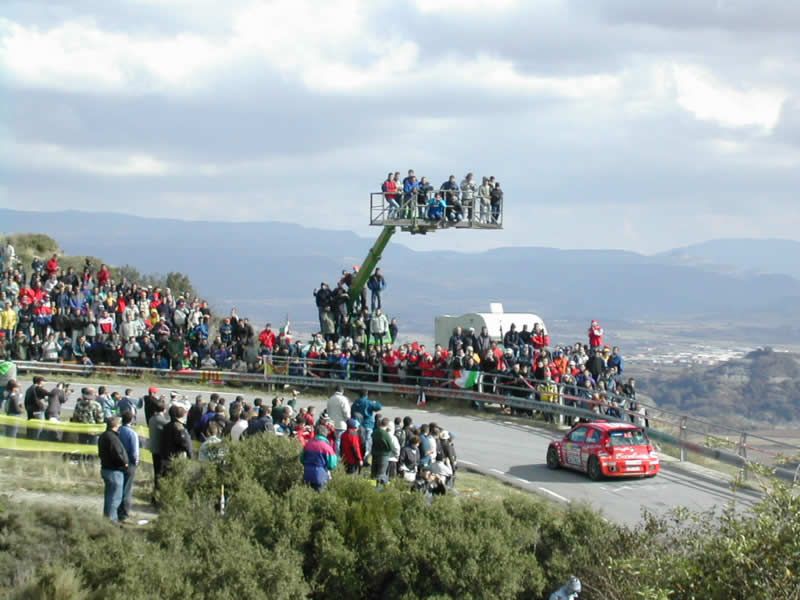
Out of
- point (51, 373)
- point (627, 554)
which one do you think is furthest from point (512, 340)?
point (627, 554)

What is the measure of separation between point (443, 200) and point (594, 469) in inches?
649

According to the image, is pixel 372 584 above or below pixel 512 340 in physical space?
below

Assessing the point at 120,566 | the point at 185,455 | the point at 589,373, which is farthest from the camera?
the point at 589,373

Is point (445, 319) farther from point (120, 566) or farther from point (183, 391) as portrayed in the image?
point (120, 566)

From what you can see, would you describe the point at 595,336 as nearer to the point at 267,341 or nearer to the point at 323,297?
the point at 323,297

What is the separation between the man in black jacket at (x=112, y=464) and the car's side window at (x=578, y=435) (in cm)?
1126

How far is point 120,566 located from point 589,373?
1985 cm

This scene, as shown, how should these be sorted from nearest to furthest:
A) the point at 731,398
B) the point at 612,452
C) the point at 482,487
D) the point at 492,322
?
the point at 482,487 < the point at 612,452 < the point at 492,322 < the point at 731,398

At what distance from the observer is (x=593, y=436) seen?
24.9 metres

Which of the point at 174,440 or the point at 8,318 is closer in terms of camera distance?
the point at 174,440

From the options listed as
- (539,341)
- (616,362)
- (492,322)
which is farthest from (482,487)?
(492,322)

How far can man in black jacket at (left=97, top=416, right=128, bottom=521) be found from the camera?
17.0 m

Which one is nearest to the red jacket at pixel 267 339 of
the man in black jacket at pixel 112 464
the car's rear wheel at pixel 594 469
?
the car's rear wheel at pixel 594 469

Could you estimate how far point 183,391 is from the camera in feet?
118
